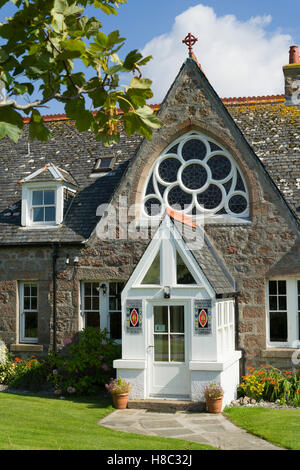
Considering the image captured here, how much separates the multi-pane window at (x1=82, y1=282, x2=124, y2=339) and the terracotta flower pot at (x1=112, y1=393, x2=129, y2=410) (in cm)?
261

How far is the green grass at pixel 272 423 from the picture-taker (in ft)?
30.9

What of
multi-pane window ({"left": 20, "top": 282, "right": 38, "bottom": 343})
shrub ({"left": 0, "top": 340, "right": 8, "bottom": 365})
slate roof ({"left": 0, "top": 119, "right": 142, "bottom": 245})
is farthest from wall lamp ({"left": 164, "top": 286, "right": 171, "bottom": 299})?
shrub ({"left": 0, "top": 340, "right": 8, "bottom": 365})

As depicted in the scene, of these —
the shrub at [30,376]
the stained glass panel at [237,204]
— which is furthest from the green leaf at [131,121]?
the shrub at [30,376]

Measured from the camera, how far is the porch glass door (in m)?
12.5

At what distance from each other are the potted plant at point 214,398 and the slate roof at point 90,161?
16.0 feet

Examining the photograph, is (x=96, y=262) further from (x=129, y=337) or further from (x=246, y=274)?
(x=246, y=274)

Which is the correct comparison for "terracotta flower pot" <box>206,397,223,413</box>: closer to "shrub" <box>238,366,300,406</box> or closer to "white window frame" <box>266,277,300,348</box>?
"shrub" <box>238,366,300,406</box>

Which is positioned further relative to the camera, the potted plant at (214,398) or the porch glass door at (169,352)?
the porch glass door at (169,352)

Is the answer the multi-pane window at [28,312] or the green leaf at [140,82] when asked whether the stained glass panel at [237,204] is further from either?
the green leaf at [140,82]

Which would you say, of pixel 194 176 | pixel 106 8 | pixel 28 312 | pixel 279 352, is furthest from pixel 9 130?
pixel 28 312

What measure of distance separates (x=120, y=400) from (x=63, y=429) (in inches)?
98.3

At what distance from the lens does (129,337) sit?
12.8 metres

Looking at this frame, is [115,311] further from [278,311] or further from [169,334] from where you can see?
[278,311]
